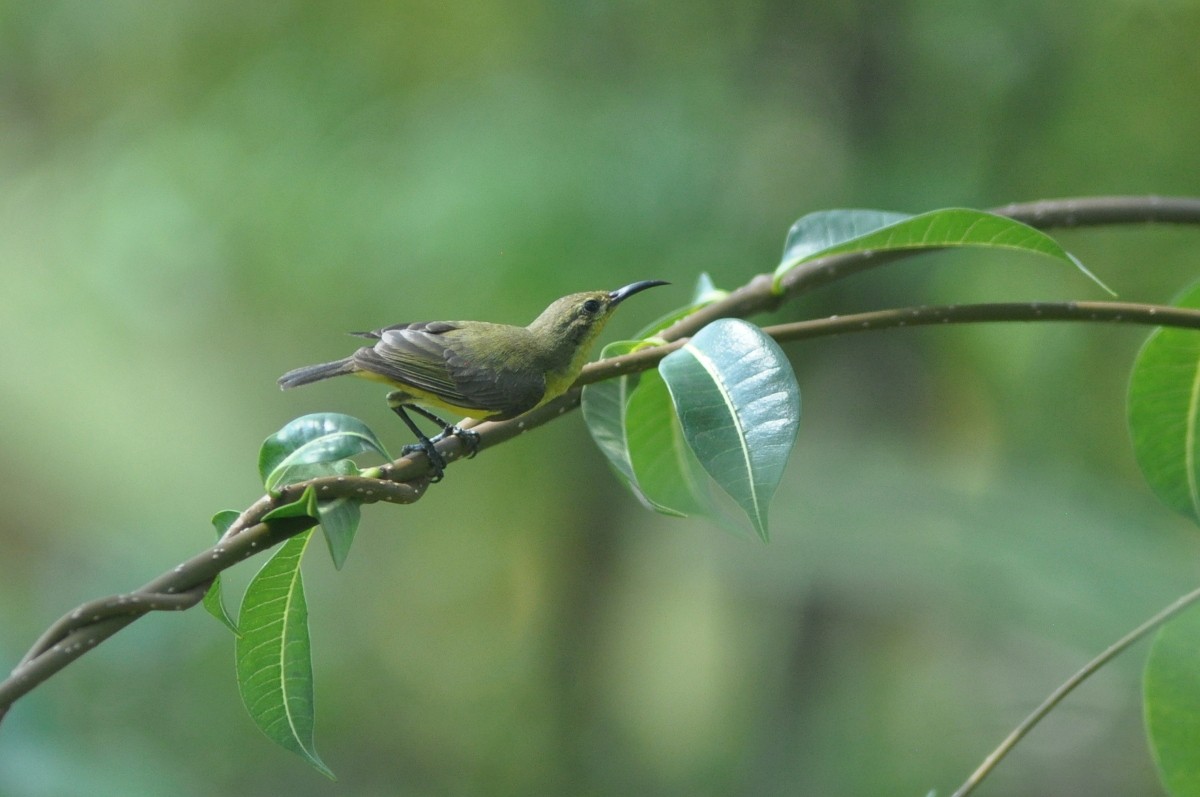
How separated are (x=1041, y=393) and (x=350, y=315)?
365 centimetres

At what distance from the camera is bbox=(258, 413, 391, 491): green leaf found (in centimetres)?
125

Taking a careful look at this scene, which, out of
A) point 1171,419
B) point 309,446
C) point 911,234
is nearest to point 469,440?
point 309,446

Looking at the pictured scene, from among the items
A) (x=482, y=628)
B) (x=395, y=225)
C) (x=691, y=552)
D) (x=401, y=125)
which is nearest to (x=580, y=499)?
(x=691, y=552)

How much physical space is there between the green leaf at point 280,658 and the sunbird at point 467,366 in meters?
0.40

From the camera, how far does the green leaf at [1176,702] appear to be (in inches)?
66.3

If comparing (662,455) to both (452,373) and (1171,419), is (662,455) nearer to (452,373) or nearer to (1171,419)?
(452,373)

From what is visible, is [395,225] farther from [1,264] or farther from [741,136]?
[1,264]

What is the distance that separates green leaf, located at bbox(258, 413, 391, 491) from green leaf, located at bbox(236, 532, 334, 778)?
90 millimetres

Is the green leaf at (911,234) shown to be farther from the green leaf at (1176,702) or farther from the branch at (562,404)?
the green leaf at (1176,702)

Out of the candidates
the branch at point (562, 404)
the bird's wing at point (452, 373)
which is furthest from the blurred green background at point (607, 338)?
the branch at point (562, 404)

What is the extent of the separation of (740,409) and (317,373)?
2.88ft

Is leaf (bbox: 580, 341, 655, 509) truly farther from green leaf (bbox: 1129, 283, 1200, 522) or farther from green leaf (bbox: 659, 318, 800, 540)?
green leaf (bbox: 1129, 283, 1200, 522)

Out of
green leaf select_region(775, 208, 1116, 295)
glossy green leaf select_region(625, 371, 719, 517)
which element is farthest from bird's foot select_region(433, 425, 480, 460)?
green leaf select_region(775, 208, 1116, 295)

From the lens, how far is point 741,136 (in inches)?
214
